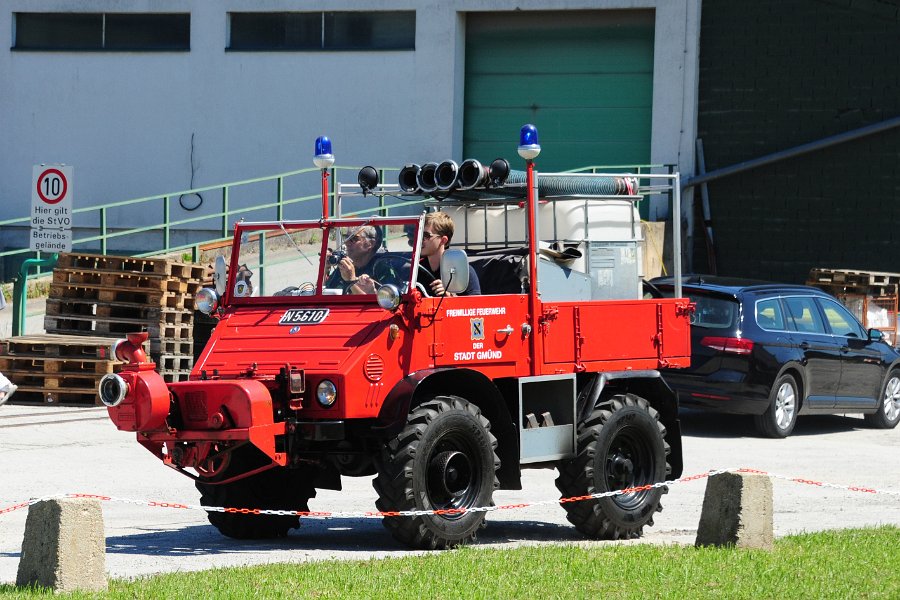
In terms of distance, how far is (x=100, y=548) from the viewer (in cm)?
793

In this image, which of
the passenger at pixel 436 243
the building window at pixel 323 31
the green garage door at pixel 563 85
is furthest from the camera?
the building window at pixel 323 31

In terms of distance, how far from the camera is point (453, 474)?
987cm

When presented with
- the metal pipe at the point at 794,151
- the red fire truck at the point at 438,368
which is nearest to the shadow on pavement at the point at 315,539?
the red fire truck at the point at 438,368

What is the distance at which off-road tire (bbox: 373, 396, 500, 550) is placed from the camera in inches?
373

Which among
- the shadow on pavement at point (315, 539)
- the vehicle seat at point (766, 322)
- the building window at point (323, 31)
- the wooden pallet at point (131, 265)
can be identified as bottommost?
the shadow on pavement at point (315, 539)

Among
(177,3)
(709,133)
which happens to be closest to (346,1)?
(177,3)

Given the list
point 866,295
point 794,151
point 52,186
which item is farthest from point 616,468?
point 794,151

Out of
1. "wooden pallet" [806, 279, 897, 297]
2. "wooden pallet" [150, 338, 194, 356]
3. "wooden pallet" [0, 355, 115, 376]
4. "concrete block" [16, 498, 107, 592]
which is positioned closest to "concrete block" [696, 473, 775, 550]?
"concrete block" [16, 498, 107, 592]

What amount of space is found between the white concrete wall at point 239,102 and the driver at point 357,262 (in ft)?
67.0

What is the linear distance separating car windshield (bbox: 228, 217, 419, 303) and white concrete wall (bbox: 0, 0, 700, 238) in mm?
20015

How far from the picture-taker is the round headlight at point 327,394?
943 centimetres

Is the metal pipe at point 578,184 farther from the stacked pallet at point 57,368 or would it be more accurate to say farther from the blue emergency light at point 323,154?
the stacked pallet at point 57,368

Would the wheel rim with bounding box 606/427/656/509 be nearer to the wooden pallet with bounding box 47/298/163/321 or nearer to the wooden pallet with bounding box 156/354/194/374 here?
the wooden pallet with bounding box 156/354/194/374

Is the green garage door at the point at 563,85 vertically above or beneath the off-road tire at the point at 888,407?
above
